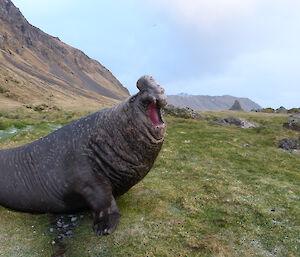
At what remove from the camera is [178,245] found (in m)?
5.21

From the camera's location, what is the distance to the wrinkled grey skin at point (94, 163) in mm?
5781

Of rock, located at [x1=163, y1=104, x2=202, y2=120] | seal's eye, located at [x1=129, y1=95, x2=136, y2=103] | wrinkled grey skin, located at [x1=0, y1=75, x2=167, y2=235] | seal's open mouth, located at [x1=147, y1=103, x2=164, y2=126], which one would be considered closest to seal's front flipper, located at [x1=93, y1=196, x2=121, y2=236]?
wrinkled grey skin, located at [x1=0, y1=75, x2=167, y2=235]

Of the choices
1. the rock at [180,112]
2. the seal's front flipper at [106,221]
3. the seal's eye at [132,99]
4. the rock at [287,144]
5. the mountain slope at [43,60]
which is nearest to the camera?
the seal's front flipper at [106,221]

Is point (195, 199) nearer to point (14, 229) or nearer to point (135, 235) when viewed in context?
point (135, 235)

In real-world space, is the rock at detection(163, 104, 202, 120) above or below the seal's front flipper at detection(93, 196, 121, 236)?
above

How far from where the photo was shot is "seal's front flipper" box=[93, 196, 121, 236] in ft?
18.5

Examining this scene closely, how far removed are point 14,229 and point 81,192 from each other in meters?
1.88

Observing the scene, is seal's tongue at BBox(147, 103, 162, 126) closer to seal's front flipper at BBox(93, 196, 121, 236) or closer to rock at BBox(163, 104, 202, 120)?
seal's front flipper at BBox(93, 196, 121, 236)

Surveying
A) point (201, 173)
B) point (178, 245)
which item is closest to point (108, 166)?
point (178, 245)

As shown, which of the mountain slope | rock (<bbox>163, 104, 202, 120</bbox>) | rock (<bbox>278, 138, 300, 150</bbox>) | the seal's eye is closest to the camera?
the seal's eye

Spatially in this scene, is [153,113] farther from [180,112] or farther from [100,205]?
[180,112]

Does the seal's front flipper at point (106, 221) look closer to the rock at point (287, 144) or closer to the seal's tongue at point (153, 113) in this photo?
the seal's tongue at point (153, 113)

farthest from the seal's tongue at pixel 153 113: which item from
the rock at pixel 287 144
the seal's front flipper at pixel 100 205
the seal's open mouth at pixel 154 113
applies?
the rock at pixel 287 144

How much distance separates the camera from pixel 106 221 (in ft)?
18.9
